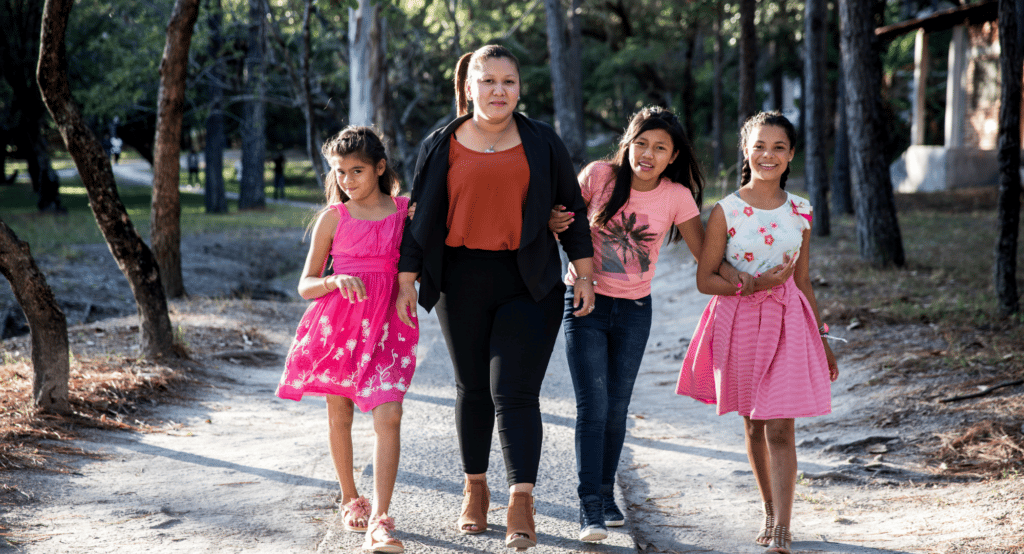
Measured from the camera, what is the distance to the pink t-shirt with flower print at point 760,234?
3.56 metres

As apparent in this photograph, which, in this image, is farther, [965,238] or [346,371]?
[965,238]

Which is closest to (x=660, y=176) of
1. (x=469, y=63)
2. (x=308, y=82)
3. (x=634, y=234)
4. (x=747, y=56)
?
(x=634, y=234)

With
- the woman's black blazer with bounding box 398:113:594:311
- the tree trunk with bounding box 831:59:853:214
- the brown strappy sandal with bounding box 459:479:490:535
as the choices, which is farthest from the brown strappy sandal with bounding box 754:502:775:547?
the tree trunk with bounding box 831:59:853:214

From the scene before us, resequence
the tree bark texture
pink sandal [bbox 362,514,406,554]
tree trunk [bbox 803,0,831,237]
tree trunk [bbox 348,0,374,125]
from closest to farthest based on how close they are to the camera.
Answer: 1. pink sandal [bbox 362,514,406,554]
2. tree trunk [bbox 348,0,374,125]
3. tree trunk [bbox 803,0,831,237]
4. the tree bark texture

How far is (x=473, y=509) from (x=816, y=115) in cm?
1169

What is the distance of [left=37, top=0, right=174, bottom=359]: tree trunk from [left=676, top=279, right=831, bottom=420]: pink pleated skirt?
431 cm

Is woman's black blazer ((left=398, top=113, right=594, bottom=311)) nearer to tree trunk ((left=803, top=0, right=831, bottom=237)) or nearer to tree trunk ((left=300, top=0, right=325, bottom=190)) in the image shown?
tree trunk ((left=300, top=0, right=325, bottom=190))

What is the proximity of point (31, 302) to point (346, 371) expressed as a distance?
2.55m

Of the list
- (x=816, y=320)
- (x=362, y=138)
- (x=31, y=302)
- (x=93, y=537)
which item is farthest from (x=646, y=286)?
(x=31, y=302)

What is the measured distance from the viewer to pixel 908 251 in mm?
11406

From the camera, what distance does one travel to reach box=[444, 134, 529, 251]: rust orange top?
3328mm

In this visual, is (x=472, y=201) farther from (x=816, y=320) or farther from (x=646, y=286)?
(x=816, y=320)

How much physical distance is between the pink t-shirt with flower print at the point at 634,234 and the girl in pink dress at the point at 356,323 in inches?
30.5

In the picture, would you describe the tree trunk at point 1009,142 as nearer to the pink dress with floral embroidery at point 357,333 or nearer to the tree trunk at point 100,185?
the pink dress with floral embroidery at point 357,333
